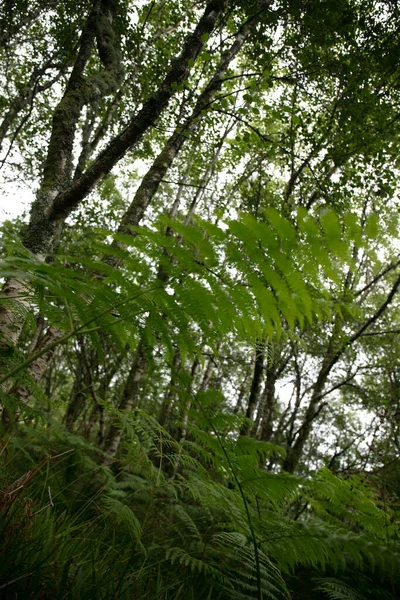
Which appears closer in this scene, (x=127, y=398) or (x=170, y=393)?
(x=127, y=398)

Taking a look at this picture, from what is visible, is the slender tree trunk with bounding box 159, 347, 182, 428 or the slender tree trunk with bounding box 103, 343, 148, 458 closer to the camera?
the slender tree trunk with bounding box 159, 347, 182, 428

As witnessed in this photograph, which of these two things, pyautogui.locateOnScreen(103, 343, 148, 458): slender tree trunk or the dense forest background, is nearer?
the dense forest background

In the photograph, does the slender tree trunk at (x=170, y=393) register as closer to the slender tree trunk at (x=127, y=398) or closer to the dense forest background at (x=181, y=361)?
the dense forest background at (x=181, y=361)

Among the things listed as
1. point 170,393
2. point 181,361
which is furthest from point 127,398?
point 181,361

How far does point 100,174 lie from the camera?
3076mm

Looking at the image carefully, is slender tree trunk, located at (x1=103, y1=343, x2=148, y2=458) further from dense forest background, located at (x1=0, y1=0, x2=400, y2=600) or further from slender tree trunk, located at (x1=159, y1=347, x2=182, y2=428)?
slender tree trunk, located at (x1=159, y1=347, x2=182, y2=428)

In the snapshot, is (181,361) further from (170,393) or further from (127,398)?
(170,393)

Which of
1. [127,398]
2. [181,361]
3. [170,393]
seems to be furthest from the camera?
[170,393]

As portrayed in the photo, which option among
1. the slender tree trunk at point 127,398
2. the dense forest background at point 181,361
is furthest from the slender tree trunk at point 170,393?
the slender tree trunk at point 127,398

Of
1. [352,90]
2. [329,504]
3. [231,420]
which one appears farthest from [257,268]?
[352,90]

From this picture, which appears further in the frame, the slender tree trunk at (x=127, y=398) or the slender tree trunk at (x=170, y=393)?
the slender tree trunk at (x=127, y=398)

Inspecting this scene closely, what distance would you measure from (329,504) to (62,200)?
3757 mm

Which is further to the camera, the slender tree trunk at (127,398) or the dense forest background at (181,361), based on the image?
the slender tree trunk at (127,398)

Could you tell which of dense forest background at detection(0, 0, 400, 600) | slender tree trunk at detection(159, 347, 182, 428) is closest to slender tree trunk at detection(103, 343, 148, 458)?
dense forest background at detection(0, 0, 400, 600)
